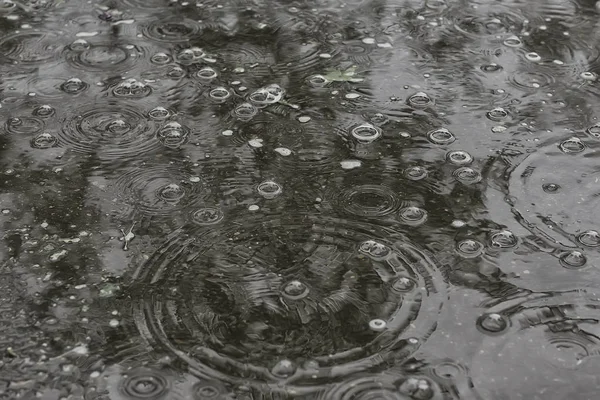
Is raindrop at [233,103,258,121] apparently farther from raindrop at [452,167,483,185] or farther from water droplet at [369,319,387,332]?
water droplet at [369,319,387,332]

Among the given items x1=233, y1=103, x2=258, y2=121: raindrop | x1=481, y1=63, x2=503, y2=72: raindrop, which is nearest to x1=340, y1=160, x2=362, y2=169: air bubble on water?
x1=233, y1=103, x2=258, y2=121: raindrop

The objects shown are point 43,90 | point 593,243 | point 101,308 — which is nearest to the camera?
point 101,308

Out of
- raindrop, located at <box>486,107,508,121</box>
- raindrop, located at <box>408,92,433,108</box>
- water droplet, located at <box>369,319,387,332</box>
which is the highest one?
water droplet, located at <box>369,319,387,332</box>

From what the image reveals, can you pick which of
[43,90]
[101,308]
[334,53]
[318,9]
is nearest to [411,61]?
[334,53]

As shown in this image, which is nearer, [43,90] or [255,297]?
[255,297]

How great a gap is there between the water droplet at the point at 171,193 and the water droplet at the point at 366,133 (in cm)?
85

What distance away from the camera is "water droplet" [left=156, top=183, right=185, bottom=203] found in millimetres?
3465

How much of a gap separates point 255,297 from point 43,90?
1.84 metres

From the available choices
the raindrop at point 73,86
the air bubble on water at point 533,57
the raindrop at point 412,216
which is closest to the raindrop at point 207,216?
the raindrop at point 412,216

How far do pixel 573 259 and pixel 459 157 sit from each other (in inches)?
29.5

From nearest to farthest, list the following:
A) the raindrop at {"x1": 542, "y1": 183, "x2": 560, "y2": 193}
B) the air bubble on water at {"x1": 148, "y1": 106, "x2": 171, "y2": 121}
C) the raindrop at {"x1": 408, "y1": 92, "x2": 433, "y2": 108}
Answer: the raindrop at {"x1": 542, "y1": 183, "x2": 560, "y2": 193}
the air bubble on water at {"x1": 148, "y1": 106, "x2": 171, "y2": 121}
the raindrop at {"x1": 408, "y1": 92, "x2": 433, "y2": 108}

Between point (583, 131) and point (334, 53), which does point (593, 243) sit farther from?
point (334, 53)

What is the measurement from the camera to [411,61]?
14.6 ft

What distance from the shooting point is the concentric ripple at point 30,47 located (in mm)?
4449
